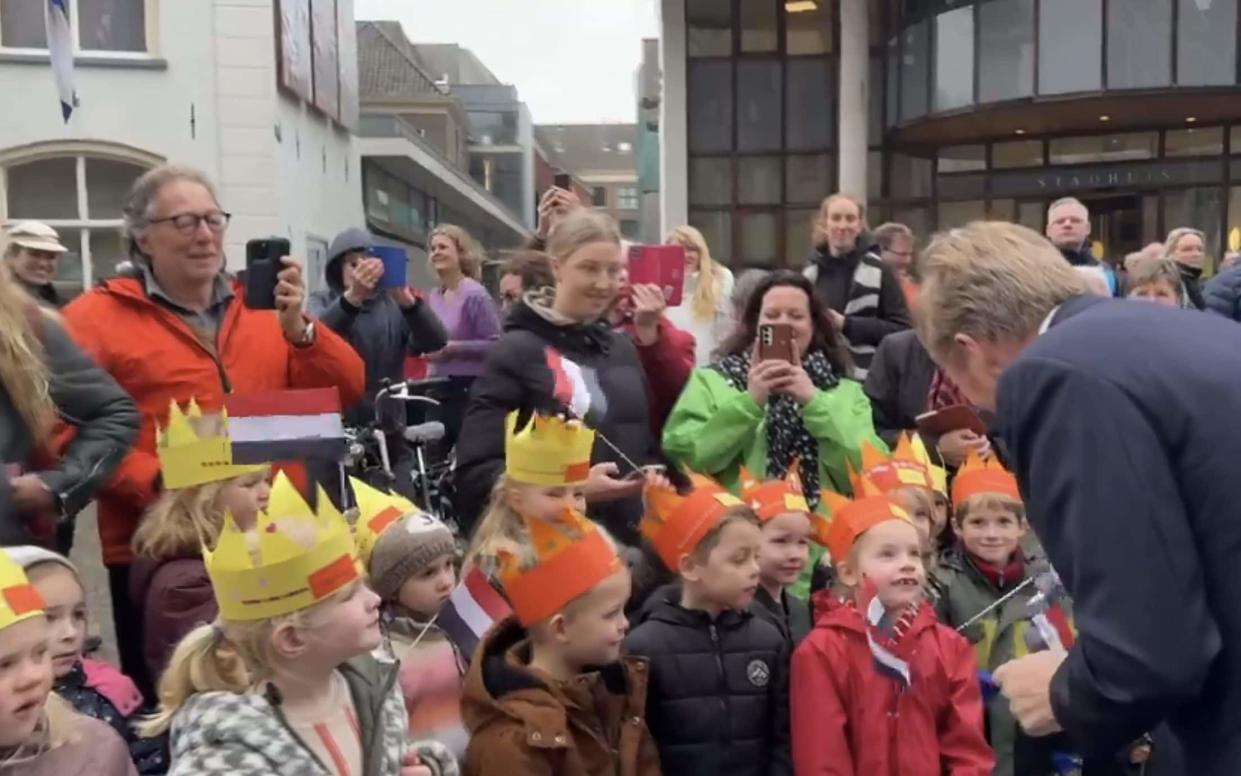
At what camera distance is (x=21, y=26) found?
50.3ft

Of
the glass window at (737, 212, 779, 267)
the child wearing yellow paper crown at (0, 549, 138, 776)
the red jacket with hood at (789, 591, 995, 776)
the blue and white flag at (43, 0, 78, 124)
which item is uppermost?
the blue and white flag at (43, 0, 78, 124)

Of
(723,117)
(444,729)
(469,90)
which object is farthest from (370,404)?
(469,90)

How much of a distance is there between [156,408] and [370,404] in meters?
3.64

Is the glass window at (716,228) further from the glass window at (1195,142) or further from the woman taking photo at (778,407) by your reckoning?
the woman taking photo at (778,407)

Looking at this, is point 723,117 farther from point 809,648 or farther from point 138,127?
point 809,648

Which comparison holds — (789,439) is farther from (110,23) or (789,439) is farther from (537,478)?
(110,23)

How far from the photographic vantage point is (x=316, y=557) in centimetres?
252

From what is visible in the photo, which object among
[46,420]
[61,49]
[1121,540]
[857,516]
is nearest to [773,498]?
[857,516]

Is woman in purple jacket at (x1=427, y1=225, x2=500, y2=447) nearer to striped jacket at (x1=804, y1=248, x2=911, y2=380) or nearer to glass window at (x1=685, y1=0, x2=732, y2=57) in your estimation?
striped jacket at (x1=804, y1=248, x2=911, y2=380)

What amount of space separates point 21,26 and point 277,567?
49.9 ft

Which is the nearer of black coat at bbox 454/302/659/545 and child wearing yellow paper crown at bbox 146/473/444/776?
child wearing yellow paper crown at bbox 146/473/444/776

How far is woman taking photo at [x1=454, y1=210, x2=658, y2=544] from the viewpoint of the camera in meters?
3.81

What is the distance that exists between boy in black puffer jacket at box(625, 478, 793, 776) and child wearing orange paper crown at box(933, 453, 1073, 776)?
675mm

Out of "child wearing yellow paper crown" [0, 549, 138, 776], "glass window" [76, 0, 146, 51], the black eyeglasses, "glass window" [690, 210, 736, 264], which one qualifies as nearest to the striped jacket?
the black eyeglasses
